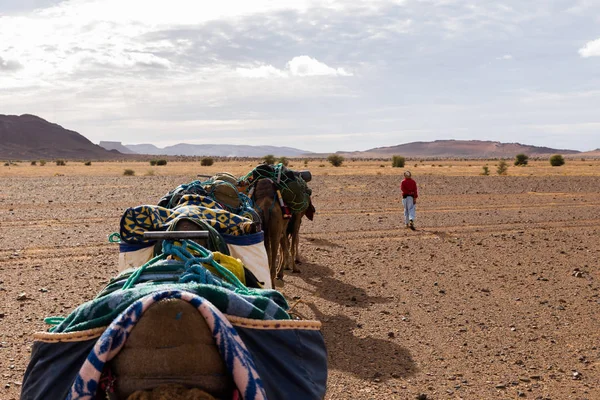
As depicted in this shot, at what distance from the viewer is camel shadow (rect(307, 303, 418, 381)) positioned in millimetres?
6566

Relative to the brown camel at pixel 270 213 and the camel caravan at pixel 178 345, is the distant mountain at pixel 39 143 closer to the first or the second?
the brown camel at pixel 270 213

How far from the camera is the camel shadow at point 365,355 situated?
657 cm

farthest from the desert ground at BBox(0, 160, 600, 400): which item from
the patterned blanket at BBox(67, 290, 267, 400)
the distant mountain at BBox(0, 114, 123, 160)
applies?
the distant mountain at BBox(0, 114, 123, 160)

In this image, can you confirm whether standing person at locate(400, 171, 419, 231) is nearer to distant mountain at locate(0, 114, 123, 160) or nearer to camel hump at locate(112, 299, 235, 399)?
camel hump at locate(112, 299, 235, 399)

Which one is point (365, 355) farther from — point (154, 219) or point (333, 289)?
point (154, 219)

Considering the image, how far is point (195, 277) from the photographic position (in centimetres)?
258

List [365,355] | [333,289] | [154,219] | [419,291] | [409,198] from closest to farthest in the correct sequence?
[154,219], [365,355], [419,291], [333,289], [409,198]

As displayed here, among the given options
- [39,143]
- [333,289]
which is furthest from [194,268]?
[39,143]

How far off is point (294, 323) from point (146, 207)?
2.18m

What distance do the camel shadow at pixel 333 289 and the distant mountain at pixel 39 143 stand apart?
148884 mm

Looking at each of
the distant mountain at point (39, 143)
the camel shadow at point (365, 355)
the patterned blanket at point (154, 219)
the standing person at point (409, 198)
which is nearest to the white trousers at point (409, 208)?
the standing person at point (409, 198)

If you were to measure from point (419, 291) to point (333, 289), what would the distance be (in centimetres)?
141

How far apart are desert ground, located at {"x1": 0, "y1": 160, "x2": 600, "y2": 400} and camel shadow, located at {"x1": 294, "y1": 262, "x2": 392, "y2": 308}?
0.11 ft

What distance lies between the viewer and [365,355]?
7062 mm
